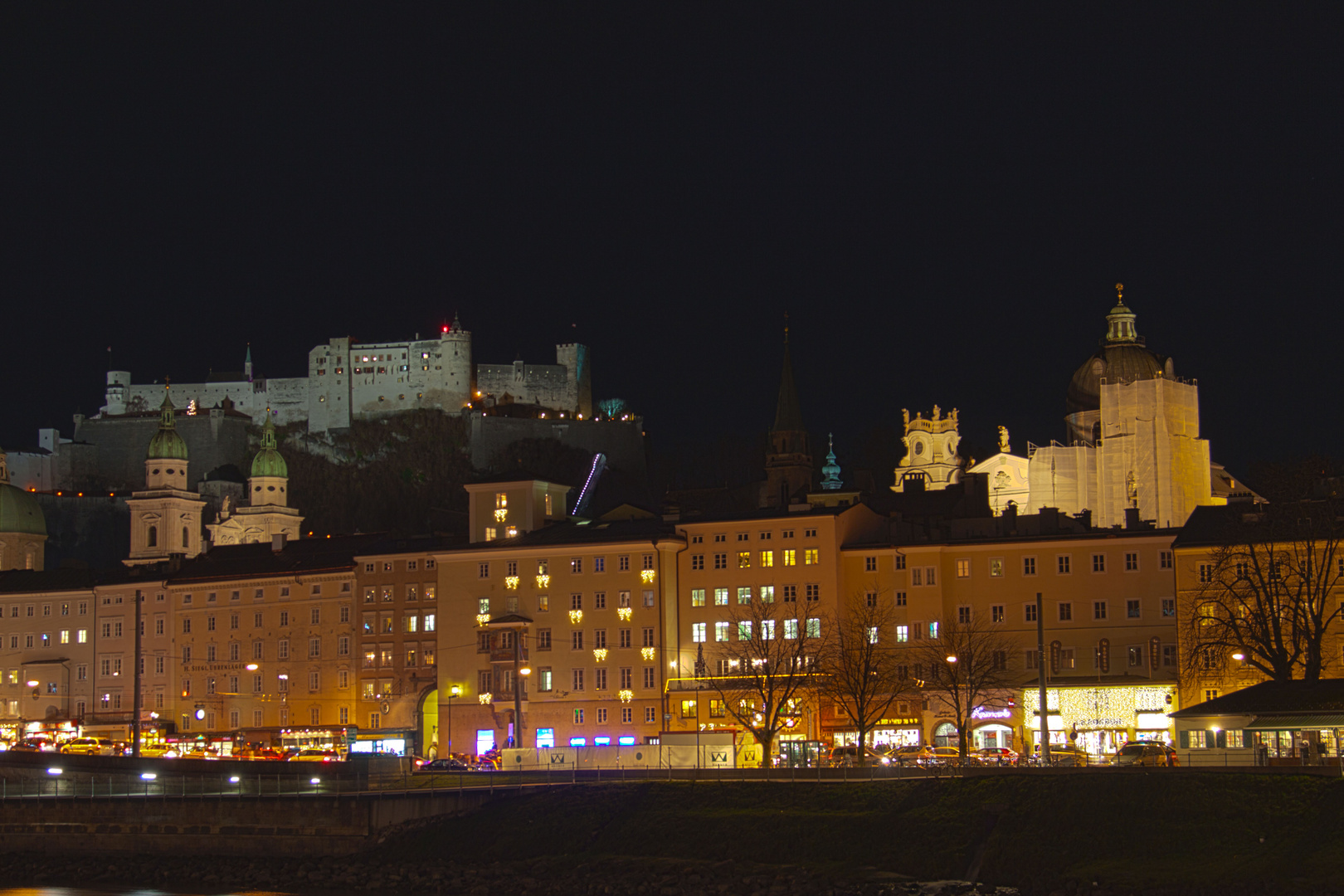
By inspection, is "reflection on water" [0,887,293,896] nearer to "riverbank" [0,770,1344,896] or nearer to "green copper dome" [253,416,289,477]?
"riverbank" [0,770,1344,896]

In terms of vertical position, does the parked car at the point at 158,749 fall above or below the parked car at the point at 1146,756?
below

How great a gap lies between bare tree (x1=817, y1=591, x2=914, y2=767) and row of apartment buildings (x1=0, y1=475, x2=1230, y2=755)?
0.59m

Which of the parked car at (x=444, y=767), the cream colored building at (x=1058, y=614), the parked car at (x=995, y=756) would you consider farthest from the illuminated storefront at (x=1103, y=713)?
the parked car at (x=444, y=767)

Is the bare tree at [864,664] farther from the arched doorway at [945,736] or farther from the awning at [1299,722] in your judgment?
the awning at [1299,722]

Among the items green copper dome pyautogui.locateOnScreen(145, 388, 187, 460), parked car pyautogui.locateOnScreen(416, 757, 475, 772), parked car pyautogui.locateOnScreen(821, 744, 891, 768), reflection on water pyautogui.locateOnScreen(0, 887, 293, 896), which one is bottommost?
reflection on water pyautogui.locateOnScreen(0, 887, 293, 896)

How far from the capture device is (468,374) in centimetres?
18362

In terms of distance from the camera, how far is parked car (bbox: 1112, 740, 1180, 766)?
56312 millimetres

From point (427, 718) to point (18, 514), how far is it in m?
61.2

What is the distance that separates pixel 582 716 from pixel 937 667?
16.8m

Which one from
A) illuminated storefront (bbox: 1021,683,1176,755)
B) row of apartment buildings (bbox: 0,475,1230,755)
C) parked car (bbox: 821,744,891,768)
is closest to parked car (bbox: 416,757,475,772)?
row of apartment buildings (bbox: 0,475,1230,755)

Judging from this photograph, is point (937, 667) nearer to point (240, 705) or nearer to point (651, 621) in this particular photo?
point (651, 621)

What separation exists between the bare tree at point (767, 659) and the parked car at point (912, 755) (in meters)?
4.99

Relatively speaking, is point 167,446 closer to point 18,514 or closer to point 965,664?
point 18,514

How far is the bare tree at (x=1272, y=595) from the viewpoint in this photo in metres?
63.8
